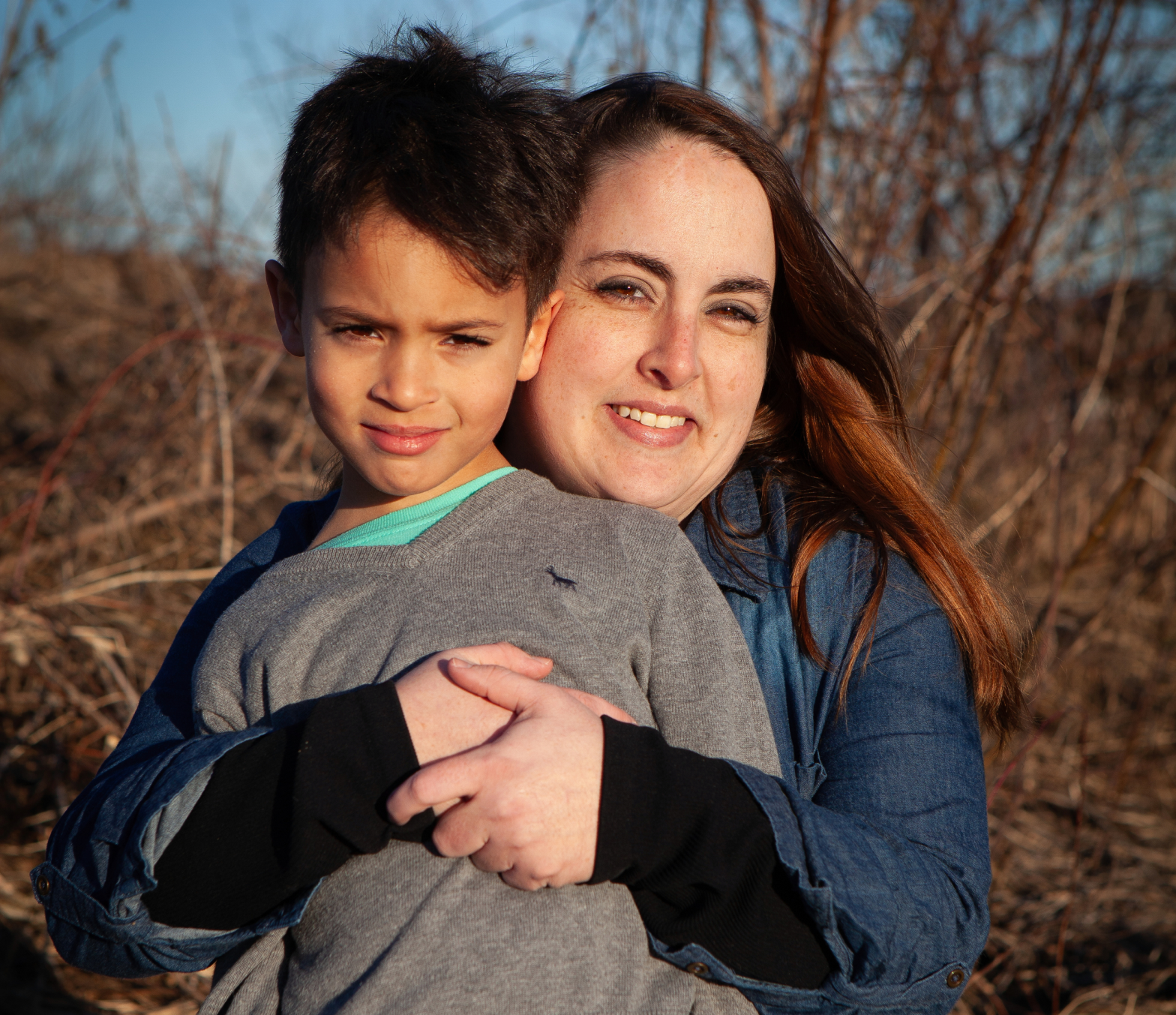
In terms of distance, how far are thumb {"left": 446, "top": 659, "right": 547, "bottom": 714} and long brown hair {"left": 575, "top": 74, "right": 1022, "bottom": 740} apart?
0.55 m

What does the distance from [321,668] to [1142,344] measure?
548cm

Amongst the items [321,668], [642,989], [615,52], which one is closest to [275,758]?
[321,668]

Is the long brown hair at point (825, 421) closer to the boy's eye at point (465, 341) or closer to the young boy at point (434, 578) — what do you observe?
the young boy at point (434, 578)

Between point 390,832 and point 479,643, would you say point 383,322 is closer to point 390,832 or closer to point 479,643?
point 479,643

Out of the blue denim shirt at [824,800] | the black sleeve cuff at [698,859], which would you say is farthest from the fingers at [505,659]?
the blue denim shirt at [824,800]

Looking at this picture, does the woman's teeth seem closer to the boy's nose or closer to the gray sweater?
the gray sweater

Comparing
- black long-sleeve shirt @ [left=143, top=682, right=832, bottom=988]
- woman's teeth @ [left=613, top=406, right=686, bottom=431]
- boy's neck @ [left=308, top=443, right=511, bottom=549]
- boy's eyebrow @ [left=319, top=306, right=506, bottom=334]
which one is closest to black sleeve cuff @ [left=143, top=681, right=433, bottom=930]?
black long-sleeve shirt @ [left=143, top=682, right=832, bottom=988]

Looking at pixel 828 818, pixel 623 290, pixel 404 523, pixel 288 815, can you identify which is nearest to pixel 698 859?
pixel 828 818

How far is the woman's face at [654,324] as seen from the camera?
167 centimetres

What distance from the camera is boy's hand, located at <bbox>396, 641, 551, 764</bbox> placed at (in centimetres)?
118

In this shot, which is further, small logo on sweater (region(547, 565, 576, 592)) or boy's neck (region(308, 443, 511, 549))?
boy's neck (region(308, 443, 511, 549))

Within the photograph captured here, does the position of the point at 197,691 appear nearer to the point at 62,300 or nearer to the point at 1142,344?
the point at 1142,344

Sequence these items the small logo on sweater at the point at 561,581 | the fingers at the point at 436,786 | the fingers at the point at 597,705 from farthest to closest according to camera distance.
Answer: the small logo on sweater at the point at 561,581
the fingers at the point at 597,705
the fingers at the point at 436,786

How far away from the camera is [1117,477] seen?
16.0 feet
